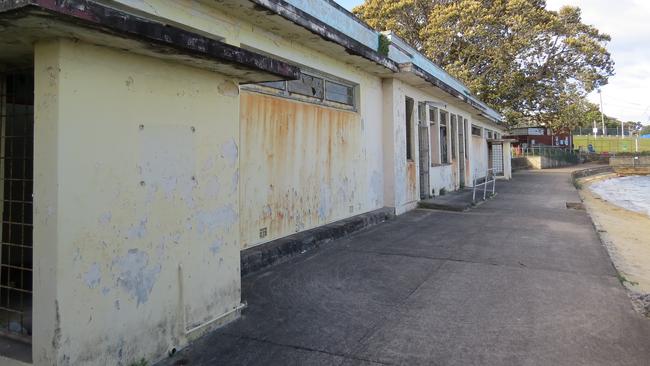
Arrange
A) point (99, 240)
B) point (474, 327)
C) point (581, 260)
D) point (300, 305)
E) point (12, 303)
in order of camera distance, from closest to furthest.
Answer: point (99, 240), point (12, 303), point (474, 327), point (300, 305), point (581, 260)

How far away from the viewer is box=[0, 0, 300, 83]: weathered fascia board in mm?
2428

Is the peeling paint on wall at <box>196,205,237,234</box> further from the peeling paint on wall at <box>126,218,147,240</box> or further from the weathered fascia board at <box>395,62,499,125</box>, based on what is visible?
the weathered fascia board at <box>395,62,499,125</box>

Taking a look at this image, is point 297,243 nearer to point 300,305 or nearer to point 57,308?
point 300,305

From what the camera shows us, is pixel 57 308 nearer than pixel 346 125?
Yes

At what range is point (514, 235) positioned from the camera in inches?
349

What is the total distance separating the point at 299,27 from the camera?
668 cm

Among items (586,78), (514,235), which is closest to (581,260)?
(514,235)

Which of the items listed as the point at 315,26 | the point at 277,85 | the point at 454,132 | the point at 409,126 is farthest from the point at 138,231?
the point at 454,132

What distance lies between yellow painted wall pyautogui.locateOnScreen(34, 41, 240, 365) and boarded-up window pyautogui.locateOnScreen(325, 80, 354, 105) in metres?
4.55

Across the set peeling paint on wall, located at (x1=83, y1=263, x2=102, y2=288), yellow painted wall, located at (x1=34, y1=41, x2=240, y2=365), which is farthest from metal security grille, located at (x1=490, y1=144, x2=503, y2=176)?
peeling paint on wall, located at (x1=83, y1=263, x2=102, y2=288)

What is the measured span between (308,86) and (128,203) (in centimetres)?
518

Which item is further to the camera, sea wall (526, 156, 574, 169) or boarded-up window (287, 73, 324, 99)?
sea wall (526, 156, 574, 169)

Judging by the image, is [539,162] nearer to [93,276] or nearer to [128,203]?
[128,203]

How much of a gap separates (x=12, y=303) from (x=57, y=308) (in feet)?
5.10
